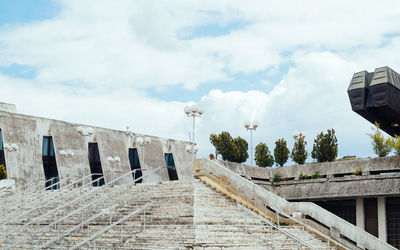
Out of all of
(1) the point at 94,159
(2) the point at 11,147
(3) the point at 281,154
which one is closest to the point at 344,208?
(3) the point at 281,154

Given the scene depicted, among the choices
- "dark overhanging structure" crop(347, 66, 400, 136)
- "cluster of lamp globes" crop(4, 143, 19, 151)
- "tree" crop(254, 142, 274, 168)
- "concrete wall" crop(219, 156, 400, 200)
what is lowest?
"concrete wall" crop(219, 156, 400, 200)

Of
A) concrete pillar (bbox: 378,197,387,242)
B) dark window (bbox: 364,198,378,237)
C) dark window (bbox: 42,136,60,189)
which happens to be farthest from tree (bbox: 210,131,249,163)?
dark window (bbox: 42,136,60,189)

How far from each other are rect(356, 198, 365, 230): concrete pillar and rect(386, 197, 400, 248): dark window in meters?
1.09

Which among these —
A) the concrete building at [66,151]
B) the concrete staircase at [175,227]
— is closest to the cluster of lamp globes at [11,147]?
the concrete building at [66,151]

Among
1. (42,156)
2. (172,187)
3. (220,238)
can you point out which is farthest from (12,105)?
(220,238)

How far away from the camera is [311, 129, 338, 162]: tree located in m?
24.2

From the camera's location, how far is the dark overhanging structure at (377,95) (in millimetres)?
20016

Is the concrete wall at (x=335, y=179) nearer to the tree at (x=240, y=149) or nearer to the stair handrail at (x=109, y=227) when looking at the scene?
the tree at (x=240, y=149)

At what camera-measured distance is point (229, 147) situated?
83.3 feet

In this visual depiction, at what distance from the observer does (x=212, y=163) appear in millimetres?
20344

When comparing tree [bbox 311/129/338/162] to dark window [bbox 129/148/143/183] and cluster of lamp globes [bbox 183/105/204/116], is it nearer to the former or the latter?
cluster of lamp globes [bbox 183/105/204/116]

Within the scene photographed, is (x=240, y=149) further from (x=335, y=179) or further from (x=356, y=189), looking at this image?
(x=356, y=189)

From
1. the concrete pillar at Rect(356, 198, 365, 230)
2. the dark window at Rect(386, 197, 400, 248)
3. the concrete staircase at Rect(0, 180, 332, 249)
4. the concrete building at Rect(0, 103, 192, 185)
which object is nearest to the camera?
the concrete staircase at Rect(0, 180, 332, 249)

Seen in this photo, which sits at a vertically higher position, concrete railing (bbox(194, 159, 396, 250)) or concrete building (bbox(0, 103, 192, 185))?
concrete building (bbox(0, 103, 192, 185))
